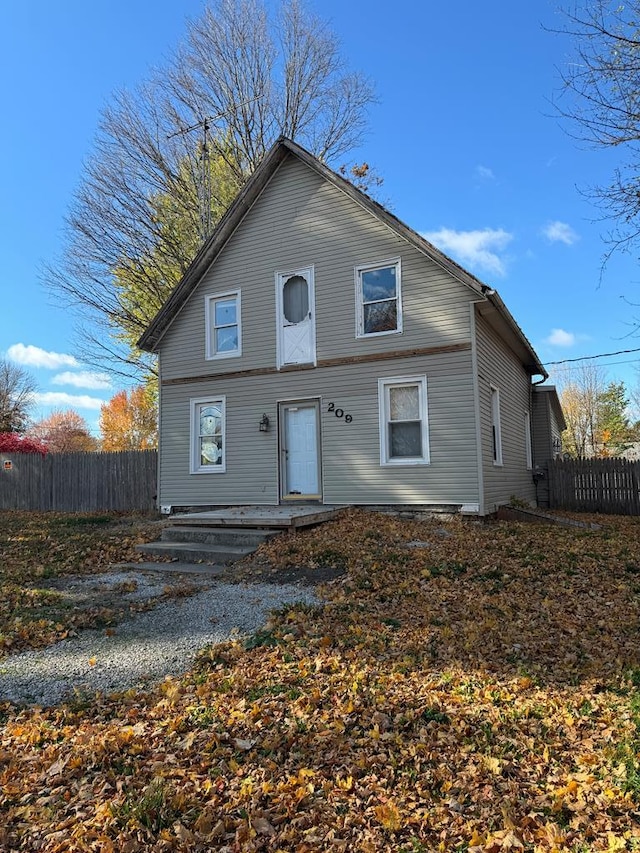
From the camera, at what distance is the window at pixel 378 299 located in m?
10.8

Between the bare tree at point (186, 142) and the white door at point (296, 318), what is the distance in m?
8.37

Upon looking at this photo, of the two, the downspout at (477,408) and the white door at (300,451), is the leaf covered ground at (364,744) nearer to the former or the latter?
the downspout at (477,408)

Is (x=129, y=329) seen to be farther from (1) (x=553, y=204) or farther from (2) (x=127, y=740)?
(2) (x=127, y=740)

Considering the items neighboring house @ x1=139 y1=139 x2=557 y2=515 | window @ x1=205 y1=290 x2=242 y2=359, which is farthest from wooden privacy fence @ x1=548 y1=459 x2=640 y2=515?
window @ x1=205 y1=290 x2=242 y2=359

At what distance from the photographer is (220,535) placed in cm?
845


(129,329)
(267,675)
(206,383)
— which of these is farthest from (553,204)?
(129,329)

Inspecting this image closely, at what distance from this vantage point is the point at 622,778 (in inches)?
95.2

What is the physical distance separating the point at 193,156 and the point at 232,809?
824 inches

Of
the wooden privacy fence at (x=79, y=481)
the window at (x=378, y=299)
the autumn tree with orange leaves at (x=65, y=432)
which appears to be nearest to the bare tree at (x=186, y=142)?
the wooden privacy fence at (x=79, y=481)

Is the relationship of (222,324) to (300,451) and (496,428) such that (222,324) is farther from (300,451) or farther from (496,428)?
(496,428)

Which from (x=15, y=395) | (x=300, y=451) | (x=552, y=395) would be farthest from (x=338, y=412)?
(x=15, y=395)

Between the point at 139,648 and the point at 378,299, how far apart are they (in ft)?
27.4

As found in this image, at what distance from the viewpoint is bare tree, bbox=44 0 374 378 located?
18719 millimetres

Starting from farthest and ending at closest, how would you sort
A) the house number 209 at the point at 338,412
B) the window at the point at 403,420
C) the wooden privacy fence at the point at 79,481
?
the wooden privacy fence at the point at 79,481, the house number 209 at the point at 338,412, the window at the point at 403,420
